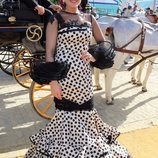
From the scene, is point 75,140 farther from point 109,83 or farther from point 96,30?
point 109,83

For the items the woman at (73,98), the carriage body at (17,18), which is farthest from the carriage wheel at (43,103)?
the woman at (73,98)

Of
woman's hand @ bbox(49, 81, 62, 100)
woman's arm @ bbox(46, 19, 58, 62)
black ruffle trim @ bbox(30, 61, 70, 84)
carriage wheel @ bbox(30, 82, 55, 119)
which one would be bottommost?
carriage wheel @ bbox(30, 82, 55, 119)

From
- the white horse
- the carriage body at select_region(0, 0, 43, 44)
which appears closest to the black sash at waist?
the carriage body at select_region(0, 0, 43, 44)

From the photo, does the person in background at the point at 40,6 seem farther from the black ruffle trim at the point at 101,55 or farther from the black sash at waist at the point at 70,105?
the black sash at waist at the point at 70,105

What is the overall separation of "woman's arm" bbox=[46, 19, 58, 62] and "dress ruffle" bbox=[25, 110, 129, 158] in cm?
56

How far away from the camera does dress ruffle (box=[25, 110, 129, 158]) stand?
9.83 ft

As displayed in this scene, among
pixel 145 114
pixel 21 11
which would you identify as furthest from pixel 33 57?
pixel 145 114

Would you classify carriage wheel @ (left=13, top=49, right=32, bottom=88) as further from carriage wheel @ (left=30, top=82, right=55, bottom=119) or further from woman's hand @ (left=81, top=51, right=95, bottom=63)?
woman's hand @ (left=81, top=51, right=95, bottom=63)

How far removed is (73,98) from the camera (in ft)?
10.0

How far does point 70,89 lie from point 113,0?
1460cm

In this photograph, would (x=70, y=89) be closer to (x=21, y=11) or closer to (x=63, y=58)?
(x=63, y=58)

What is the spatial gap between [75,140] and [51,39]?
920 mm

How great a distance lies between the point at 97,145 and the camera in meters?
3.04

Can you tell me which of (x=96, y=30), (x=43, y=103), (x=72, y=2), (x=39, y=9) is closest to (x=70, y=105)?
(x=96, y=30)
